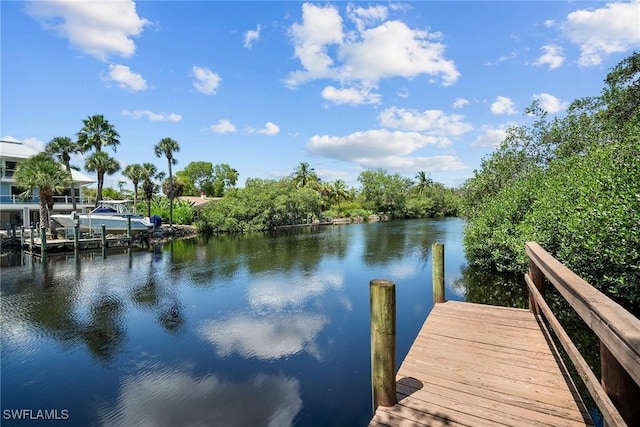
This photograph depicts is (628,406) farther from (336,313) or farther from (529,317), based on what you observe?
(336,313)

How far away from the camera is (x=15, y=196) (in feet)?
93.8

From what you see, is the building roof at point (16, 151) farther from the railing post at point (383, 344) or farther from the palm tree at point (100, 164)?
the railing post at point (383, 344)

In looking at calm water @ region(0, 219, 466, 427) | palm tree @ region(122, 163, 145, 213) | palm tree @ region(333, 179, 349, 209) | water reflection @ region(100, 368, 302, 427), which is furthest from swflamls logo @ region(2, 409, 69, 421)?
palm tree @ region(333, 179, 349, 209)

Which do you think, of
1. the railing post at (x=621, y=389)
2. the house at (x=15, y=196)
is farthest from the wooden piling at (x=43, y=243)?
the railing post at (x=621, y=389)

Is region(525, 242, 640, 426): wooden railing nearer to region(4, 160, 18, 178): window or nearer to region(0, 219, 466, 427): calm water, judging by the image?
region(0, 219, 466, 427): calm water

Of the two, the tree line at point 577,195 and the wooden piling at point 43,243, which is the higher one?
the tree line at point 577,195

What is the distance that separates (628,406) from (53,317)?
12.6 metres

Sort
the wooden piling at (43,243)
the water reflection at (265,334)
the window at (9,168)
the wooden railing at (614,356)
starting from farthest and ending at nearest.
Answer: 1. the window at (9,168)
2. the wooden piling at (43,243)
3. the water reflection at (265,334)
4. the wooden railing at (614,356)

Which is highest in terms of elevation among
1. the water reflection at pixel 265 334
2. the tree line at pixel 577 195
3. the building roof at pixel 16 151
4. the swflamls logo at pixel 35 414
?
the building roof at pixel 16 151

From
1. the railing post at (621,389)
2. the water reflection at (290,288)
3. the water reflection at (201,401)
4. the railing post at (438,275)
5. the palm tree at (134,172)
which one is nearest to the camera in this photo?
the railing post at (621,389)

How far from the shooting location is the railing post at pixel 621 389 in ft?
6.40

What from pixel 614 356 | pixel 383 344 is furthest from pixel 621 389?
pixel 383 344

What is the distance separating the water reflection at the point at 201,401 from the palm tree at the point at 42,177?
910 inches

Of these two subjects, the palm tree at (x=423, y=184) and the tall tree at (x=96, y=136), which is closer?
the tall tree at (x=96, y=136)
